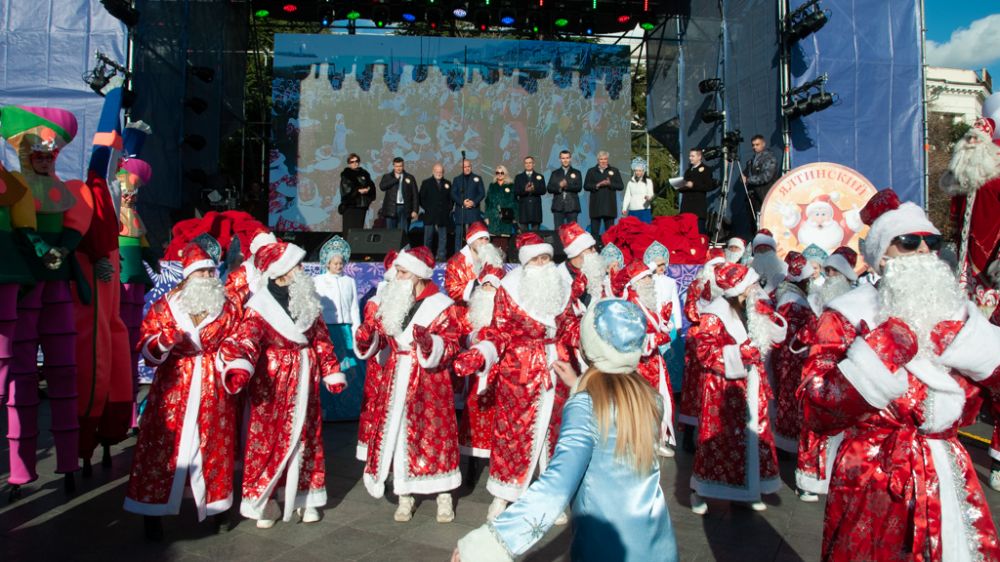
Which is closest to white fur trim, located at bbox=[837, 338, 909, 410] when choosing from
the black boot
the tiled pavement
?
the tiled pavement

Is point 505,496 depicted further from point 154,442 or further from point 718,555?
point 154,442

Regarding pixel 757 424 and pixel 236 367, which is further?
pixel 757 424

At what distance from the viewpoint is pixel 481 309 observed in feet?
18.9

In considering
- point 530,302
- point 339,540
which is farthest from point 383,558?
point 530,302

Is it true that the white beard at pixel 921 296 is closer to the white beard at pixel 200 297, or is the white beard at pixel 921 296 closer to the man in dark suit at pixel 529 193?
the white beard at pixel 200 297

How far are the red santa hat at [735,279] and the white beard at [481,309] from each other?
1.67m

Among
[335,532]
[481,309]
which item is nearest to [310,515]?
[335,532]

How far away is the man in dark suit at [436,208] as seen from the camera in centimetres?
1281

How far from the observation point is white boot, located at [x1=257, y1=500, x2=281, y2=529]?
4.51 meters

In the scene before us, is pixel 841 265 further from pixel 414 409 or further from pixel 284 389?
pixel 284 389

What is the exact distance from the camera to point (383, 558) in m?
4.09

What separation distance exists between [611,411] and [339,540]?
282 cm

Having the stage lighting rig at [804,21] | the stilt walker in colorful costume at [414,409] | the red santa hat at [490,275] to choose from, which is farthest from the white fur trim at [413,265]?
the stage lighting rig at [804,21]

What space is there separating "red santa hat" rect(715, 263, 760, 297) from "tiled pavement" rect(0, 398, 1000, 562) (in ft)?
4.81
